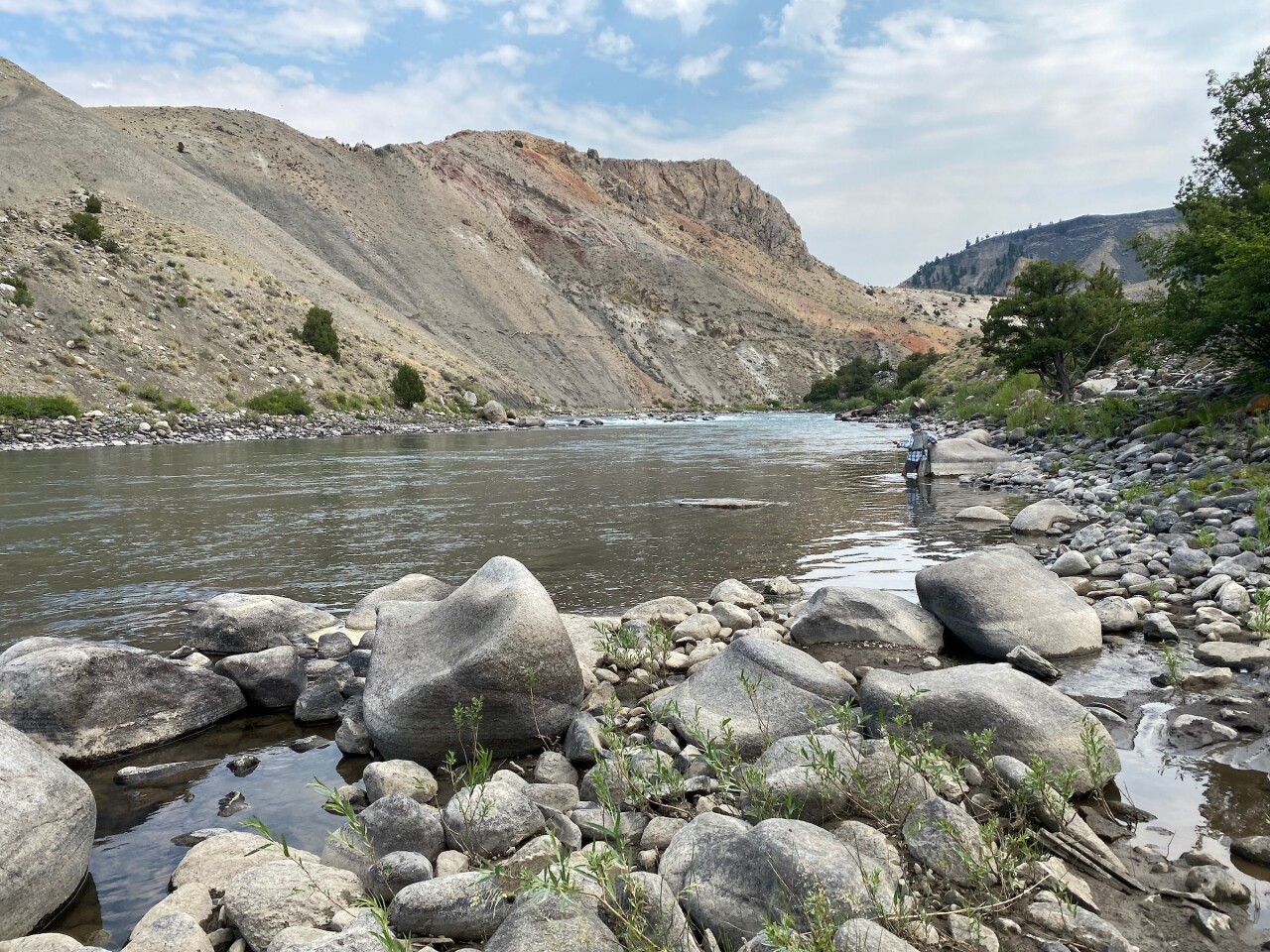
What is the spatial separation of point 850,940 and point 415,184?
106 meters

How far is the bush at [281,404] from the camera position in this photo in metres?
41.1

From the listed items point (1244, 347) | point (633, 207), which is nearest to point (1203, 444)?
point (1244, 347)

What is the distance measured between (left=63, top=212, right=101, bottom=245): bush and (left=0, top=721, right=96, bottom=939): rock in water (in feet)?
172

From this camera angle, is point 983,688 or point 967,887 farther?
point 983,688

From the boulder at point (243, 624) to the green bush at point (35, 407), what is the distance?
3144 centimetres

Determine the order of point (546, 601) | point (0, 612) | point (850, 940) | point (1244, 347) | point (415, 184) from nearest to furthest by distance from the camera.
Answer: point (850, 940) < point (546, 601) < point (0, 612) < point (1244, 347) < point (415, 184)

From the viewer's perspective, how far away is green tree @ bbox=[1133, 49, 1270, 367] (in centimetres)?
1488

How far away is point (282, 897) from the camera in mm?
3537

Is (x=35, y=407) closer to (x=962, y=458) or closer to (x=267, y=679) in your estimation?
(x=267, y=679)

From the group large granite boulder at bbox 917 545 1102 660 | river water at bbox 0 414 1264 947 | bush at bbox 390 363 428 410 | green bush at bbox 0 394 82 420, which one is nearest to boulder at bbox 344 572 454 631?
river water at bbox 0 414 1264 947

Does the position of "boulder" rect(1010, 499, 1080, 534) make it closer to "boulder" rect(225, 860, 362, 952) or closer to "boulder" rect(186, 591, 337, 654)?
"boulder" rect(186, 591, 337, 654)

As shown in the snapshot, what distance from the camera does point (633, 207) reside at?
429ft

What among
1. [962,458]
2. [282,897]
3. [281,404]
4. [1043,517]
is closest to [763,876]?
[282,897]

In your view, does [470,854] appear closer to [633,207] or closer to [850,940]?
[850,940]
